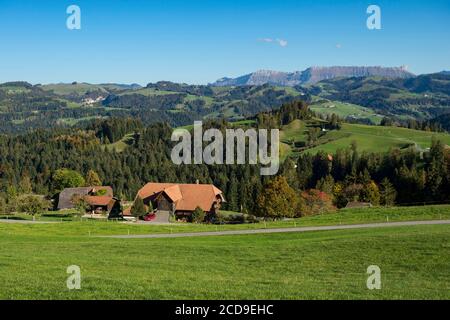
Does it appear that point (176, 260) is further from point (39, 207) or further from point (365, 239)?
point (39, 207)

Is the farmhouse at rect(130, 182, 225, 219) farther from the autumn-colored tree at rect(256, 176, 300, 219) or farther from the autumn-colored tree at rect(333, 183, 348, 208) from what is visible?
the autumn-colored tree at rect(333, 183, 348, 208)

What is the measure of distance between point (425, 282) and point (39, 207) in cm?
8935

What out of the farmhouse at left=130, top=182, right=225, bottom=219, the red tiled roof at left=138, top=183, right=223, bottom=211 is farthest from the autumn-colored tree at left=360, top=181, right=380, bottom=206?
the red tiled roof at left=138, top=183, right=223, bottom=211

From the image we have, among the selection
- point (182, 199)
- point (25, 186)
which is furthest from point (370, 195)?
point (25, 186)

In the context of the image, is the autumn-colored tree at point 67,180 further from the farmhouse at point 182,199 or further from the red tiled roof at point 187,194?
the farmhouse at point 182,199

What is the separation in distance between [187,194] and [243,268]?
81.1 meters

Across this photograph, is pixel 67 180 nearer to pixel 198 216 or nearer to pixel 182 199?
pixel 182 199

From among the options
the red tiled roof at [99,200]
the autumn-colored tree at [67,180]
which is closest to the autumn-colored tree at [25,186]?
the autumn-colored tree at [67,180]

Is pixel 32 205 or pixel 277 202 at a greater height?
pixel 277 202

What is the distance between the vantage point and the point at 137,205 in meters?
96.4

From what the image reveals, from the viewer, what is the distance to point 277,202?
81750 mm

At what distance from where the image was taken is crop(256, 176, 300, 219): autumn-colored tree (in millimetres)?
81812

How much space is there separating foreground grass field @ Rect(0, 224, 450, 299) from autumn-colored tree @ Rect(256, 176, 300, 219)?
125 ft
